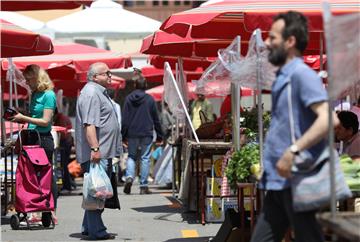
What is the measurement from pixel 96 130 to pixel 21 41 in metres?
1.08

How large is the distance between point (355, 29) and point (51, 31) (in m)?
15.3

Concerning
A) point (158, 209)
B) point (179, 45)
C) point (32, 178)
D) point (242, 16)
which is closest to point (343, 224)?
point (242, 16)

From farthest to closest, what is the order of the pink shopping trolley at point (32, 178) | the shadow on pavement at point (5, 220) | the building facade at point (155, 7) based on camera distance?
the building facade at point (155, 7)
the shadow on pavement at point (5, 220)
the pink shopping trolley at point (32, 178)

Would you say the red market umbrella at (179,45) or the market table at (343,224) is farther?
the red market umbrella at (179,45)

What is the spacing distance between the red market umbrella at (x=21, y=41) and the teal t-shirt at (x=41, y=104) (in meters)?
0.44

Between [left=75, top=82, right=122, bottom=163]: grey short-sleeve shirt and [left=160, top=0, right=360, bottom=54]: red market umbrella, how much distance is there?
0.91m

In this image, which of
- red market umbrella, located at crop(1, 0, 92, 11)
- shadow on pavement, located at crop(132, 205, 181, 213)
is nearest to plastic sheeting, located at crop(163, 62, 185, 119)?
shadow on pavement, located at crop(132, 205, 181, 213)

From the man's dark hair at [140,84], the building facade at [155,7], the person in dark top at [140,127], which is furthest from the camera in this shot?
the building facade at [155,7]

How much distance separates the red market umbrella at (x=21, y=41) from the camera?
8.64 meters

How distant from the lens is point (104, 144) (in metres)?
8.87

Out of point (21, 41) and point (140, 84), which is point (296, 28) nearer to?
point (21, 41)

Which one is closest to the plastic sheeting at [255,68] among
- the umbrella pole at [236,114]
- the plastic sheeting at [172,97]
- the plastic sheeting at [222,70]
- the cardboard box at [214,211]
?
the plastic sheeting at [222,70]

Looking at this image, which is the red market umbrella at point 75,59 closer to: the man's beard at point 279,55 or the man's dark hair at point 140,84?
the man's dark hair at point 140,84

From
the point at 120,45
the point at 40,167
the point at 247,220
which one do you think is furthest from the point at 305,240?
the point at 120,45
